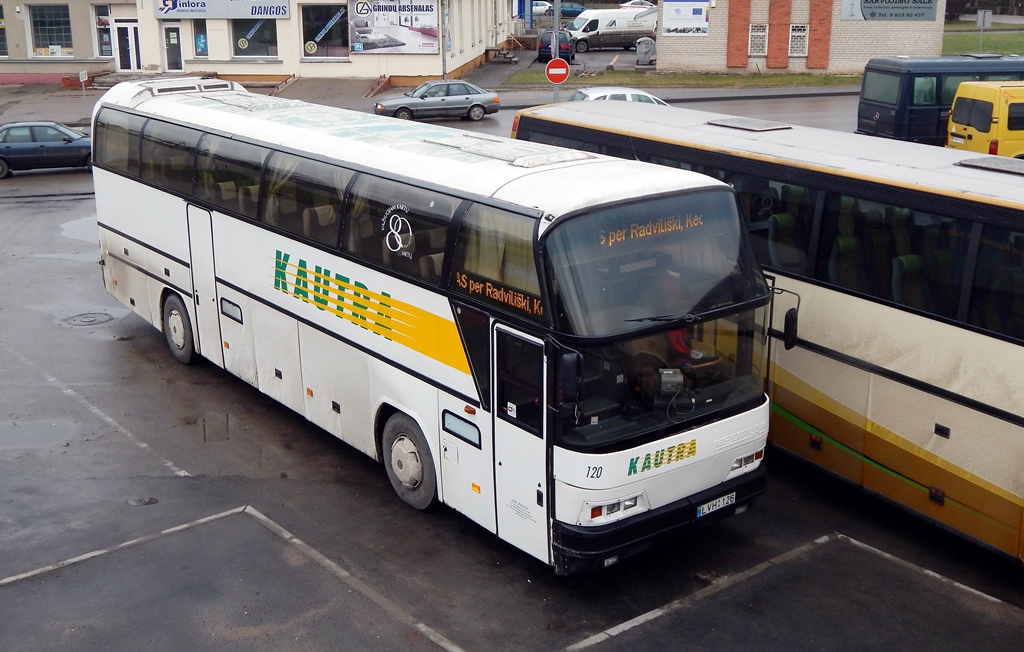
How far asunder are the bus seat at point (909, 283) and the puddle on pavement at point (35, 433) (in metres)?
8.47

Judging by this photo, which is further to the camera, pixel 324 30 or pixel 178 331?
pixel 324 30

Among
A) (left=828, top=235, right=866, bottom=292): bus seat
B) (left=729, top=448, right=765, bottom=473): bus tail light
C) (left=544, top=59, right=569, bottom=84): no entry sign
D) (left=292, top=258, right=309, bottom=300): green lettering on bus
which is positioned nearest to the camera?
(left=729, top=448, right=765, bottom=473): bus tail light

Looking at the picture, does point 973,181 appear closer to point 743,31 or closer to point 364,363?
point 364,363

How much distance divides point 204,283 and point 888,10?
128ft

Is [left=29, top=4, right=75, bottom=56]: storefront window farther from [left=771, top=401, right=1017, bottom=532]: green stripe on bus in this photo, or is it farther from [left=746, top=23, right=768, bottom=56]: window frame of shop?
[left=771, top=401, right=1017, bottom=532]: green stripe on bus

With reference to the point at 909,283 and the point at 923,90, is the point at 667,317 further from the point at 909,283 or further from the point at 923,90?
the point at 923,90

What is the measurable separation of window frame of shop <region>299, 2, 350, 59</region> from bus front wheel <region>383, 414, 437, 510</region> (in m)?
36.0

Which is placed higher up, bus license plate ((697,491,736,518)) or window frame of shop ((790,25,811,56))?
window frame of shop ((790,25,811,56))

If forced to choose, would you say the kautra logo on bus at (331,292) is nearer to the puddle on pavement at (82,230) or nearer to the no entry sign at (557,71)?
the puddle on pavement at (82,230)

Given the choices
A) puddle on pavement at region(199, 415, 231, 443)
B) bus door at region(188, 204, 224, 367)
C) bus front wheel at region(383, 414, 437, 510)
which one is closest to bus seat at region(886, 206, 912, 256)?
bus front wheel at region(383, 414, 437, 510)

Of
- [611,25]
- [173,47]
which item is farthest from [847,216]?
[611,25]

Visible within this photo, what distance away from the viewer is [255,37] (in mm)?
43406

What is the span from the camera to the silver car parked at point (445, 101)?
33.9 m

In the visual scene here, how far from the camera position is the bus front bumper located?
25.1 feet
